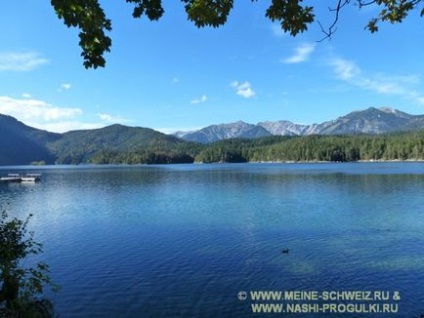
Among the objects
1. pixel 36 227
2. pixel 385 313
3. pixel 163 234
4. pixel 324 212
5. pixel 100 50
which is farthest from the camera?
pixel 324 212

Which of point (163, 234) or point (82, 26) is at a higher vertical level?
point (82, 26)

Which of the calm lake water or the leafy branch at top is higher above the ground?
the leafy branch at top

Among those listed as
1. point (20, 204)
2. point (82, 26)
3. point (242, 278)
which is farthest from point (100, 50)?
point (20, 204)

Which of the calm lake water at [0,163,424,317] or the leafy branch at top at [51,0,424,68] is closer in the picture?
the leafy branch at top at [51,0,424,68]

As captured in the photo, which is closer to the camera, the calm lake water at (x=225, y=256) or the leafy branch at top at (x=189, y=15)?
the leafy branch at top at (x=189, y=15)

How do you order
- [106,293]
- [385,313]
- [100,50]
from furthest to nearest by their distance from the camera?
[106,293], [385,313], [100,50]

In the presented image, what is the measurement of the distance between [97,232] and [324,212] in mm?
34177

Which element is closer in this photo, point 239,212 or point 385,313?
point 385,313

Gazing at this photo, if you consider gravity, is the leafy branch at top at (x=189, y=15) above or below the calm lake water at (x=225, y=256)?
above

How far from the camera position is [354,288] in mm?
25625

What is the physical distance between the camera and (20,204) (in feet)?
252

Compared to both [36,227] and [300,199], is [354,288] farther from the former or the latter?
[300,199]

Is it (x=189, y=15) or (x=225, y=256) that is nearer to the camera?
(x=189, y=15)

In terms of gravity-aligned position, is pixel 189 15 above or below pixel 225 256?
above
